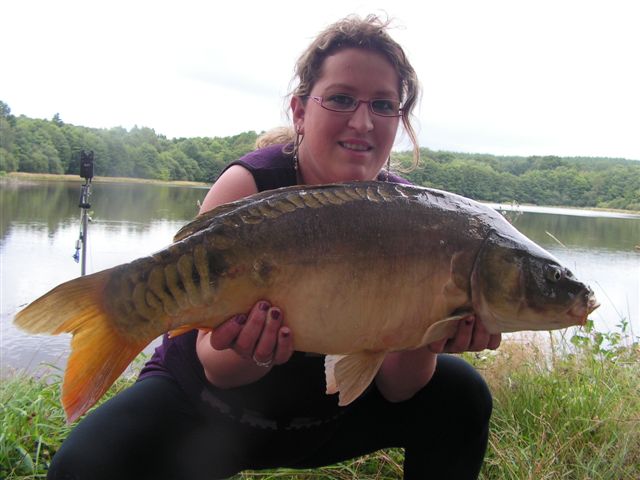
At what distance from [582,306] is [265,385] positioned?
37.3 inches

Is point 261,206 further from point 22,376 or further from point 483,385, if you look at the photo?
point 22,376

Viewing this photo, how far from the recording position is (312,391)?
1.72m

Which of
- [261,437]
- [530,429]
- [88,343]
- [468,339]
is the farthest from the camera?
[530,429]

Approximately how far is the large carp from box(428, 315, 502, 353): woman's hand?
29mm

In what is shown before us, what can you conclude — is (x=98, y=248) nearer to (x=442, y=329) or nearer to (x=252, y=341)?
(x=252, y=341)

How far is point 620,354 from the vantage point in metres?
3.86

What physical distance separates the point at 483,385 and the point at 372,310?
76 cm

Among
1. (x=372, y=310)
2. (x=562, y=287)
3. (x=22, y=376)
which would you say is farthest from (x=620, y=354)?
(x=22, y=376)

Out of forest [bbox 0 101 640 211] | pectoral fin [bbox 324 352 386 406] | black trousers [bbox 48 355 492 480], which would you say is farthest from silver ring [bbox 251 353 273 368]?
forest [bbox 0 101 640 211]

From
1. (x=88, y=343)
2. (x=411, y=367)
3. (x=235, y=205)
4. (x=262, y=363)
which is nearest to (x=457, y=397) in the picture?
(x=411, y=367)

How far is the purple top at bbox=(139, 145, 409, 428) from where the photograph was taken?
162 centimetres

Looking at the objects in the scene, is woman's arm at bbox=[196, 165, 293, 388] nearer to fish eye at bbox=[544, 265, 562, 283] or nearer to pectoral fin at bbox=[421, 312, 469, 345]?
pectoral fin at bbox=[421, 312, 469, 345]

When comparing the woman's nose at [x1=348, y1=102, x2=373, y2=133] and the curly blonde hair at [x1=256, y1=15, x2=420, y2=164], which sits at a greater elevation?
the curly blonde hair at [x1=256, y1=15, x2=420, y2=164]

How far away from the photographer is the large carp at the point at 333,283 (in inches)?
50.3
